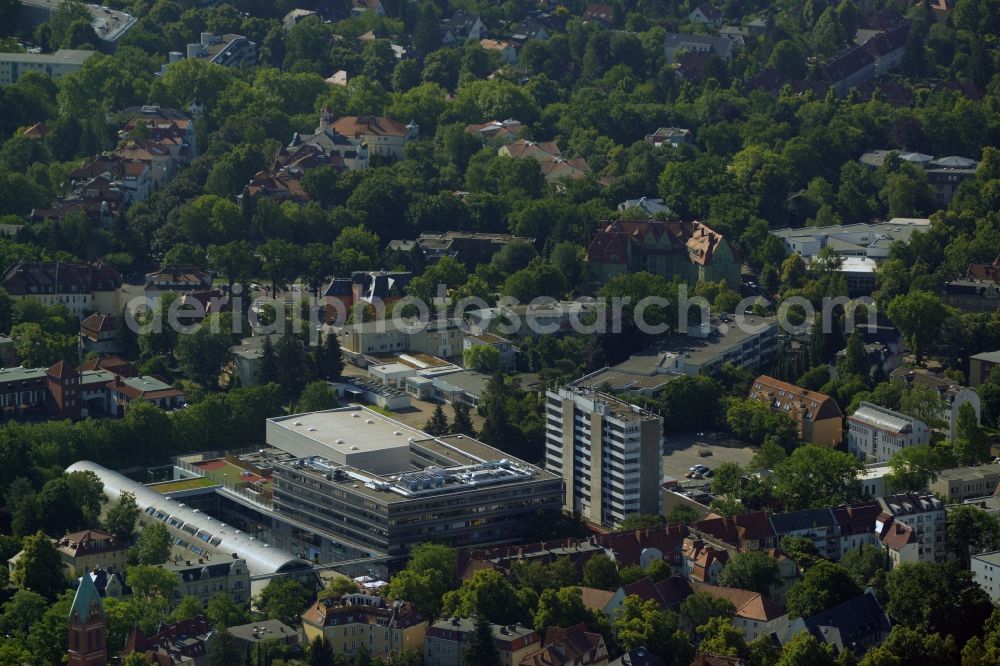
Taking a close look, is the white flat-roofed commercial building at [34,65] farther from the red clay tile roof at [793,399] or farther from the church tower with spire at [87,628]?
the church tower with spire at [87,628]

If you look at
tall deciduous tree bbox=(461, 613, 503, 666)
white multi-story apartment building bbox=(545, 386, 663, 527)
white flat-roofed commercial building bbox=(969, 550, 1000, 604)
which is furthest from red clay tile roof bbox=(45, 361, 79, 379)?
white flat-roofed commercial building bbox=(969, 550, 1000, 604)

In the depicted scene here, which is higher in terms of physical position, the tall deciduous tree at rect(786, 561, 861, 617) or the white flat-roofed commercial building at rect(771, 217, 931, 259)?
the tall deciduous tree at rect(786, 561, 861, 617)

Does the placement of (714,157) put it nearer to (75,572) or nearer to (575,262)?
(575,262)

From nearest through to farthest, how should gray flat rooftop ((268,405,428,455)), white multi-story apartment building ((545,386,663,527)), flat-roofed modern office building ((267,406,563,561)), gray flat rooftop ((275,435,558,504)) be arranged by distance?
flat-roofed modern office building ((267,406,563,561)), gray flat rooftop ((275,435,558,504)), white multi-story apartment building ((545,386,663,527)), gray flat rooftop ((268,405,428,455))

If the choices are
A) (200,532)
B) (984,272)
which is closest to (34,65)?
(984,272)

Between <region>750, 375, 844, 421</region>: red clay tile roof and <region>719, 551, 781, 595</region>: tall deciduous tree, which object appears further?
<region>750, 375, 844, 421</region>: red clay tile roof

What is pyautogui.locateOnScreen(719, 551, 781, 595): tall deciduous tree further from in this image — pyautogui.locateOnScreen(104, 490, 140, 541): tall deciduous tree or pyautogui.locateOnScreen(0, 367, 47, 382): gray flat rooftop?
pyautogui.locateOnScreen(0, 367, 47, 382): gray flat rooftop

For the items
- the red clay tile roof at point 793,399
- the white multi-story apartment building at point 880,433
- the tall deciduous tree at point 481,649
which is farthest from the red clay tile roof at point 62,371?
the tall deciduous tree at point 481,649

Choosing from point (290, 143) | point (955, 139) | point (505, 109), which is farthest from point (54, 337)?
point (955, 139)
